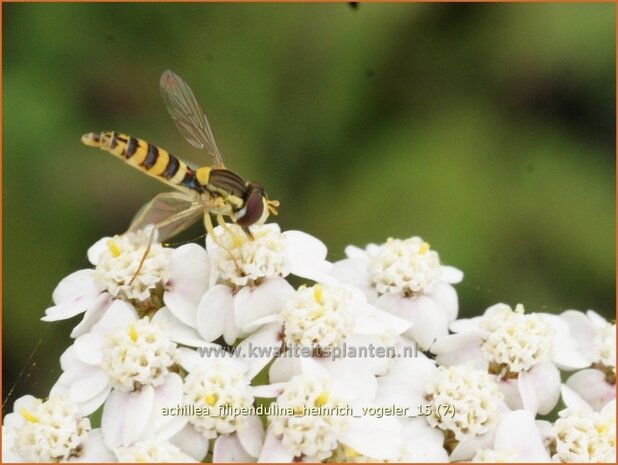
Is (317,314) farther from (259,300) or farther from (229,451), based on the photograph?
(229,451)

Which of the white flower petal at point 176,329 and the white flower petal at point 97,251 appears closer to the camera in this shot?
the white flower petal at point 176,329

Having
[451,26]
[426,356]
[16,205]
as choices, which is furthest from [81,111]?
[426,356]

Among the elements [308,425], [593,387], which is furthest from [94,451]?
[593,387]

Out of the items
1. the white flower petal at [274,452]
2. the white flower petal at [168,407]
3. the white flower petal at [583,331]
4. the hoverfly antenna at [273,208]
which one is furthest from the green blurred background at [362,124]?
the white flower petal at [274,452]

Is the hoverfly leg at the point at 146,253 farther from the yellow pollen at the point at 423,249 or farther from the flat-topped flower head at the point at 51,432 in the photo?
the yellow pollen at the point at 423,249

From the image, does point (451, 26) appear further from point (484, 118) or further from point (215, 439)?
point (215, 439)

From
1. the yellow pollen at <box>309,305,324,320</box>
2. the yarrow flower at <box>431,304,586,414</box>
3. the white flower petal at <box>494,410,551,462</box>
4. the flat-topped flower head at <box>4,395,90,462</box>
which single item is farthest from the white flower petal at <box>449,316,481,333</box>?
the flat-topped flower head at <box>4,395,90,462</box>

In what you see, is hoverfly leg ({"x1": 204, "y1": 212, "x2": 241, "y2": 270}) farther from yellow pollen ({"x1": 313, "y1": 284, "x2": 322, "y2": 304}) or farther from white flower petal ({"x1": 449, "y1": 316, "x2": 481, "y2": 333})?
white flower petal ({"x1": 449, "y1": 316, "x2": 481, "y2": 333})

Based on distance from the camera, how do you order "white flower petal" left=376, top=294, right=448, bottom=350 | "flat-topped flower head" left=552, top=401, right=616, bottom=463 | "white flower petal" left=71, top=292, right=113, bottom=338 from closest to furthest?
"flat-topped flower head" left=552, top=401, right=616, bottom=463
"white flower petal" left=71, top=292, right=113, bottom=338
"white flower petal" left=376, top=294, right=448, bottom=350
